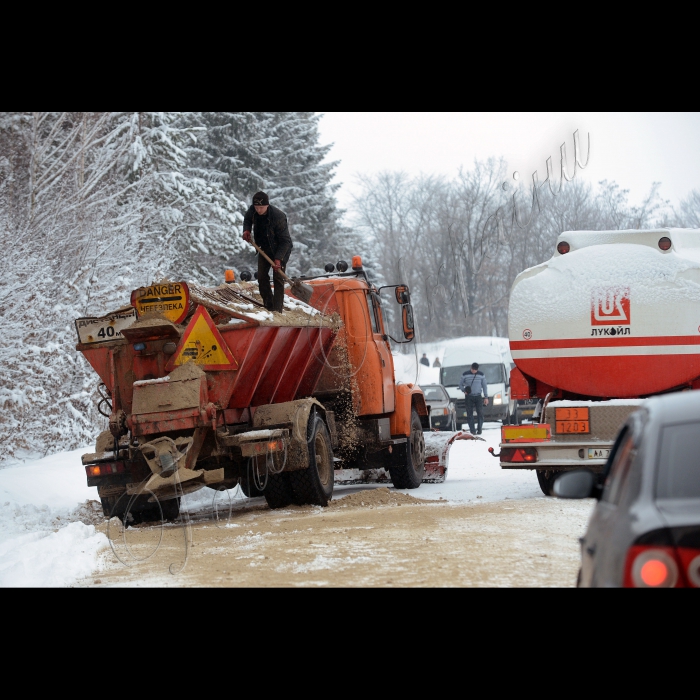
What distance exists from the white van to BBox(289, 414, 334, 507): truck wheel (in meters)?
18.2

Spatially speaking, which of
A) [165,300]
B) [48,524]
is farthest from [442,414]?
[165,300]

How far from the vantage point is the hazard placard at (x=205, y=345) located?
32.0 feet

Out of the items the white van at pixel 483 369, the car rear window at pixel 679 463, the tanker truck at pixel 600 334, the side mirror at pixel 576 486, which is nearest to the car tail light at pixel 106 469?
the tanker truck at pixel 600 334

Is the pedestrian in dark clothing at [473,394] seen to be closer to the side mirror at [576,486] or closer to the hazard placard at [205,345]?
the hazard placard at [205,345]

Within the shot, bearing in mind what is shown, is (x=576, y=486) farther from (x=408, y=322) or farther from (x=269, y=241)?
(x=408, y=322)

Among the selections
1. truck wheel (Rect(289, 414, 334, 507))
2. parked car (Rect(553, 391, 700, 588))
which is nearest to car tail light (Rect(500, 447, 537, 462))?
truck wheel (Rect(289, 414, 334, 507))

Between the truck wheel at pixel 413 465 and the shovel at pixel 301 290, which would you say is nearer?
the shovel at pixel 301 290

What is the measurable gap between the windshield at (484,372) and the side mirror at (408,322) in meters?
18.2

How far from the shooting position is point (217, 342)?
9742 millimetres

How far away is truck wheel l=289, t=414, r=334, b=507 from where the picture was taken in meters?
10.9

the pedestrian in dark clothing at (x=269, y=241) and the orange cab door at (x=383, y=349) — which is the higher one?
the pedestrian in dark clothing at (x=269, y=241)

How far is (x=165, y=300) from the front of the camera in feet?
32.6

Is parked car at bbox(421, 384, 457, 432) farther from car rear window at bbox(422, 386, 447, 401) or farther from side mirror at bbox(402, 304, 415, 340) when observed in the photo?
side mirror at bbox(402, 304, 415, 340)
